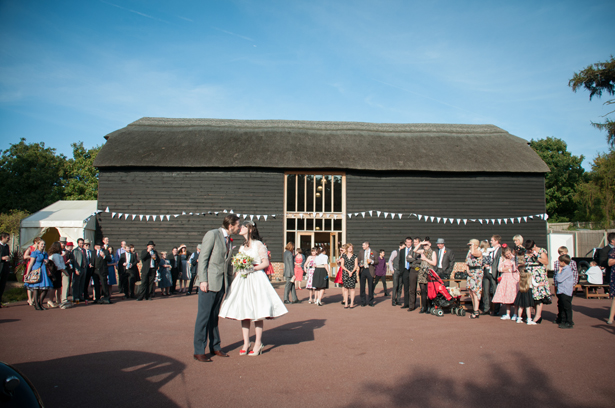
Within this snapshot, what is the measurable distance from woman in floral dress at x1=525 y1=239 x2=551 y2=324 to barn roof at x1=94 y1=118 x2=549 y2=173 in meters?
12.2

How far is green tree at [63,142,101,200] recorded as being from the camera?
43156 millimetres

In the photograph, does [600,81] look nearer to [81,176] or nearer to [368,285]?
[368,285]

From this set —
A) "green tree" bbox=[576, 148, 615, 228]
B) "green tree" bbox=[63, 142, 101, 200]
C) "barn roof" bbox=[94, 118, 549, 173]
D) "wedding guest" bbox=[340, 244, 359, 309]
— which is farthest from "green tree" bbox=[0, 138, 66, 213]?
"green tree" bbox=[576, 148, 615, 228]

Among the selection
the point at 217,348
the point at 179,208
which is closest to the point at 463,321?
the point at 217,348

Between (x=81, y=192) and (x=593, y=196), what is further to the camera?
(x=81, y=192)

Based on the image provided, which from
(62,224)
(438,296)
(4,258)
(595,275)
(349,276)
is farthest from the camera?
(62,224)

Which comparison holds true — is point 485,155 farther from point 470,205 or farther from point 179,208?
point 179,208

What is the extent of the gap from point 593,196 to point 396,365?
40616mm

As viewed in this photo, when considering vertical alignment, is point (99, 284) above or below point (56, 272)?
below

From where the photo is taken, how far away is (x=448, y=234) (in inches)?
834

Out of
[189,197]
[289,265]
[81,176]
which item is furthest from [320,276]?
[81,176]

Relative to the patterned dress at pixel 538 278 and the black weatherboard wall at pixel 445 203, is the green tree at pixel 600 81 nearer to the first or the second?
the black weatherboard wall at pixel 445 203

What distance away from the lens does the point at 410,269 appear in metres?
11.0

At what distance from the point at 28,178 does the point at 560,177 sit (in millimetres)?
55581
